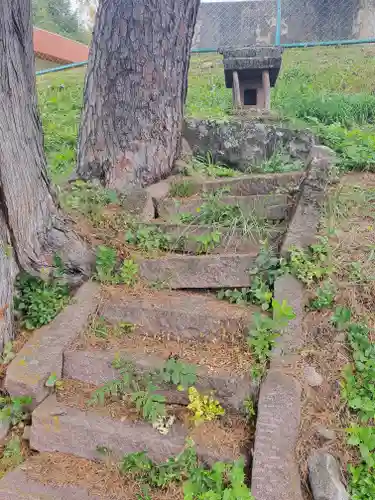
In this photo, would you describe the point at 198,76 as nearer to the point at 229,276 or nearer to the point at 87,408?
the point at 229,276

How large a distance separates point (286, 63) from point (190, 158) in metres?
5.61

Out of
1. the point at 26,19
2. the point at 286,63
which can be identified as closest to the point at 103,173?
the point at 26,19

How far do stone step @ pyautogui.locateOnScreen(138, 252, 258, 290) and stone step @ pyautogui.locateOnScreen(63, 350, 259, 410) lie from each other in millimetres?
624

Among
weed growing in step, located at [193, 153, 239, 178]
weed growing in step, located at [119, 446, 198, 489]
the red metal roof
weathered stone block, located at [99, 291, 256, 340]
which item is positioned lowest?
weed growing in step, located at [119, 446, 198, 489]

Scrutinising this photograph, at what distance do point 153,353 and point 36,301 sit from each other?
883mm

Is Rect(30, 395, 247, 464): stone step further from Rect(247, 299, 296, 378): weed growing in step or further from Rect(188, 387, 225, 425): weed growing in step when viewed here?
Rect(247, 299, 296, 378): weed growing in step

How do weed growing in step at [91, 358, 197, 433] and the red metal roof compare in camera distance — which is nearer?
weed growing in step at [91, 358, 197, 433]

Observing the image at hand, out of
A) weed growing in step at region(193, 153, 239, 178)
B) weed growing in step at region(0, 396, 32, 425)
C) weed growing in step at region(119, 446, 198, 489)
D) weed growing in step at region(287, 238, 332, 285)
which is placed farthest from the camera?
weed growing in step at region(193, 153, 239, 178)

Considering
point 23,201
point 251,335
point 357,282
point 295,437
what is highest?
point 23,201

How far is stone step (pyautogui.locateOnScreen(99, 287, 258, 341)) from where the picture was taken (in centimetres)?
290

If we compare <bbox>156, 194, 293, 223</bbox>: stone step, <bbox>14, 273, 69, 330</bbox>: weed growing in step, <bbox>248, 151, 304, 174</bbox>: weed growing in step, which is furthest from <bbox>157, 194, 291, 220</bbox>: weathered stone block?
<bbox>14, 273, 69, 330</bbox>: weed growing in step

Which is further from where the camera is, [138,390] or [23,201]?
[23,201]

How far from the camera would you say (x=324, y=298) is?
109 inches

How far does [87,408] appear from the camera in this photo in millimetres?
2729
